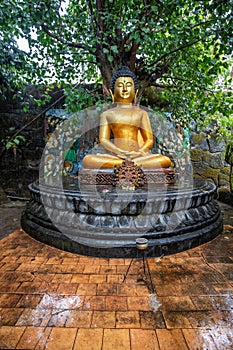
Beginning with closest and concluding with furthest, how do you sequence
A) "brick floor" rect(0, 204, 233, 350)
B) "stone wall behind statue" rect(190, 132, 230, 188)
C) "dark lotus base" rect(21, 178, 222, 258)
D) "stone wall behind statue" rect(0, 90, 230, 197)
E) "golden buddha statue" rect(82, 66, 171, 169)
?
"brick floor" rect(0, 204, 233, 350), "dark lotus base" rect(21, 178, 222, 258), "golden buddha statue" rect(82, 66, 171, 169), "stone wall behind statue" rect(0, 90, 230, 197), "stone wall behind statue" rect(190, 132, 230, 188)

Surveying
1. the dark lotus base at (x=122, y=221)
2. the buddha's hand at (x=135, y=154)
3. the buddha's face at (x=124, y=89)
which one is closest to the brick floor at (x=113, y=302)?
the dark lotus base at (x=122, y=221)

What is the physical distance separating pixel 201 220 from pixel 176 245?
430 mm

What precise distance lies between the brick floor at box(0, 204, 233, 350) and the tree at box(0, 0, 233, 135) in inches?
93.0

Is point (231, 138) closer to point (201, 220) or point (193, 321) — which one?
point (201, 220)

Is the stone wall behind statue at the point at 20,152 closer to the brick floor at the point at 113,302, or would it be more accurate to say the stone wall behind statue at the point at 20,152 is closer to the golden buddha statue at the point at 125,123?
the golden buddha statue at the point at 125,123

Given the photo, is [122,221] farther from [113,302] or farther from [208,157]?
[208,157]

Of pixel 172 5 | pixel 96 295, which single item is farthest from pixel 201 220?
pixel 172 5

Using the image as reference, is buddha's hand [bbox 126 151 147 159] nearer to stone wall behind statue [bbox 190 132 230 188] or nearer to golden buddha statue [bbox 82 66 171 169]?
golden buddha statue [bbox 82 66 171 169]

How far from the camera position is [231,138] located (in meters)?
4.83

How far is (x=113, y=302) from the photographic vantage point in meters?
1.53

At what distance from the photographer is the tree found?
2971 mm

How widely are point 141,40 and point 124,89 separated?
582 millimetres

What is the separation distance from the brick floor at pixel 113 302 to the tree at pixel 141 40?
2362 mm

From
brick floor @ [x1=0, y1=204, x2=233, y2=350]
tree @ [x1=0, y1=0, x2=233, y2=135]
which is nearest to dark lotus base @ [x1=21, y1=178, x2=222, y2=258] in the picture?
brick floor @ [x1=0, y1=204, x2=233, y2=350]
